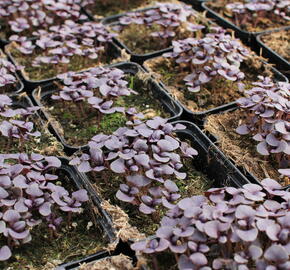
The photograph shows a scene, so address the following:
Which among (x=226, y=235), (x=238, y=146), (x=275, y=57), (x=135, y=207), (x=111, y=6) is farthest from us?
(x=111, y=6)

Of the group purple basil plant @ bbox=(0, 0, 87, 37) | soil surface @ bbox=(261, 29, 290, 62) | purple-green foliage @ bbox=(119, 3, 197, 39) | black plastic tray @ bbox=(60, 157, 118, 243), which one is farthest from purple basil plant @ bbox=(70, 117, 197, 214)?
purple basil plant @ bbox=(0, 0, 87, 37)

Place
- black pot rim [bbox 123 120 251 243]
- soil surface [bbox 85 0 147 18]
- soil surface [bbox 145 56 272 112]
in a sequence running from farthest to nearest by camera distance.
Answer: soil surface [bbox 85 0 147 18] < soil surface [bbox 145 56 272 112] < black pot rim [bbox 123 120 251 243]

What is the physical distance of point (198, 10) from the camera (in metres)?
3.49

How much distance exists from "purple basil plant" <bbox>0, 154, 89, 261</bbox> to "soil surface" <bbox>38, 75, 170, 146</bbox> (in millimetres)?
435

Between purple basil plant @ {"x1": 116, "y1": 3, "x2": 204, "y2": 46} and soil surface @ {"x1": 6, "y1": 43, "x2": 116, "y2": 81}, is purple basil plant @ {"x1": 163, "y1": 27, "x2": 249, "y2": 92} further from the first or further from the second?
soil surface @ {"x1": 6, "y1": 43, "x2": 116, "y2": 81}

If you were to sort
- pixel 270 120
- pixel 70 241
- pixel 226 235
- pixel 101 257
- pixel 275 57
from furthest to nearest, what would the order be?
pixel 275 57
pixel 270 120
pixel 70 241
pixel 101 257
pixel 226 235

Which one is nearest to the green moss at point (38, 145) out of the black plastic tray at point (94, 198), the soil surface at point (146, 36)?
the black plastic tray at point (94, 198)

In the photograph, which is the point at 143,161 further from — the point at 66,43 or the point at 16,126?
the point at 66,43

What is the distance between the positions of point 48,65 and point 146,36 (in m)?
0.63

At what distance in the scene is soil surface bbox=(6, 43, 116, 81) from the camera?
9.04ft

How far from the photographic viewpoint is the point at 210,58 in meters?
2.48

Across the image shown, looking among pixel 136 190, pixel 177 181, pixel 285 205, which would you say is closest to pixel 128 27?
pixel 177 181

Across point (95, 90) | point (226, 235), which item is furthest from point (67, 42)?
point (226, 235)

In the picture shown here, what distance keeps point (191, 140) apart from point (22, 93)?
0.87 metres
